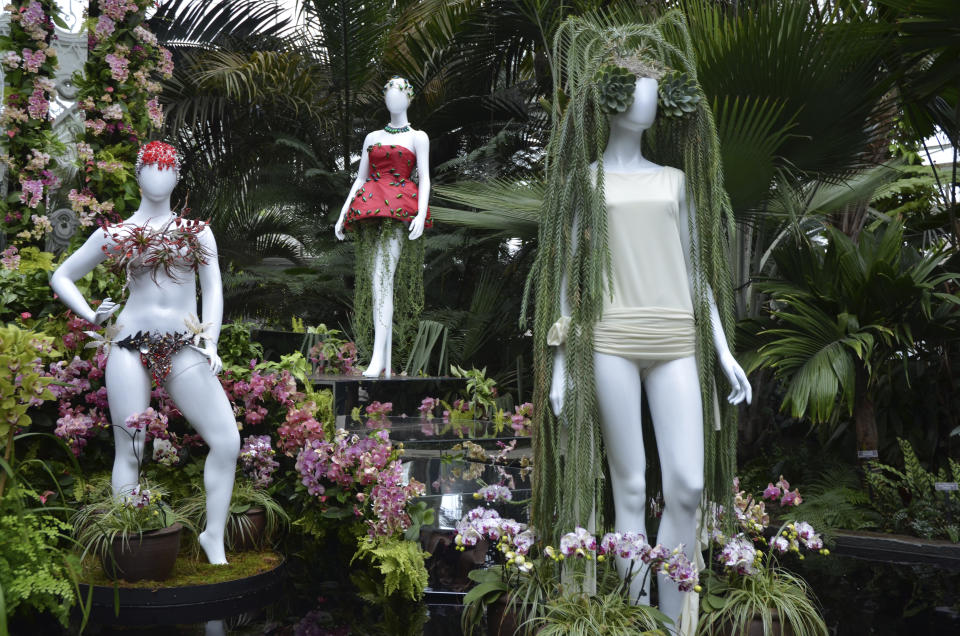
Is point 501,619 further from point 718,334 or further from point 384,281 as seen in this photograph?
point 384,281

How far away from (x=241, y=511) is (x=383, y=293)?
5.10 ft

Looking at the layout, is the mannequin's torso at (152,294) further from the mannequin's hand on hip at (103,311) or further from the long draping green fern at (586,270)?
the long draping green fern at (586,270)

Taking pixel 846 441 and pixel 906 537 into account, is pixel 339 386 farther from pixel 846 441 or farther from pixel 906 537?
pixel 846 441

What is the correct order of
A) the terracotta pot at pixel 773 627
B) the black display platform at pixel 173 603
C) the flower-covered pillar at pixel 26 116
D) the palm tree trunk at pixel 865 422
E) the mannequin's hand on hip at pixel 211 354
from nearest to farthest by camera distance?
the terracotta pot at pixel 773 627, the black display platform at pixel 173 603, the mannequin's hand on hip at pixel 211 354, the flower-covered pillar at pixel 26 116, the palm tree trunk at pixel 865 422

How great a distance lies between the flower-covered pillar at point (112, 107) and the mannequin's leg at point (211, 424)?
4.33 feet

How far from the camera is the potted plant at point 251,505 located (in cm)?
369

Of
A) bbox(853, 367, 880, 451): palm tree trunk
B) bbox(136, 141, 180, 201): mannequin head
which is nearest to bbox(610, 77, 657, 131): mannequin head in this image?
bbox(136, 141, 180, 201): mannequin head

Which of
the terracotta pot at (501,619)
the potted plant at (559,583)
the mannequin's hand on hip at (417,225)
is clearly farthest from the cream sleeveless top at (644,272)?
the mannequin's hand on hip at (417,225)

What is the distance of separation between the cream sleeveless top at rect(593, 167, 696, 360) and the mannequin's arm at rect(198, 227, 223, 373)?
155cm

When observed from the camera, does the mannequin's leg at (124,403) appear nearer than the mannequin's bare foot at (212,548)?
Yes

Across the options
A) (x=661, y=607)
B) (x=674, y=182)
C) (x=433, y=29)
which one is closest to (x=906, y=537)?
(x=661, y=607)

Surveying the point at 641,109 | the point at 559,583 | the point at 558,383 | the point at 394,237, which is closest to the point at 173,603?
the point at 559,583

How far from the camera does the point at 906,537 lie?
461 centimetres

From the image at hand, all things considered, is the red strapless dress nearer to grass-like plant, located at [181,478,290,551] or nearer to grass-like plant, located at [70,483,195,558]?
grass-like plant, located at [181,478,290,551]
